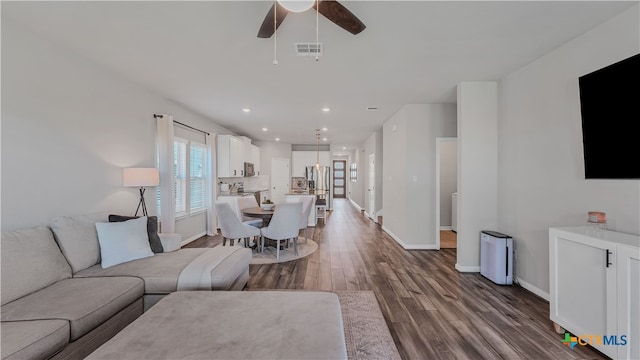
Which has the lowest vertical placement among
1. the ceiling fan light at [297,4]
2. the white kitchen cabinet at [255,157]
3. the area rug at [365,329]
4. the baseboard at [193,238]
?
the area rug at [365,329]

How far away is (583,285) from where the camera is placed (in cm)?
192

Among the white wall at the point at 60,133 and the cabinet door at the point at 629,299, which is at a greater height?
the white wall at the point at 60,133

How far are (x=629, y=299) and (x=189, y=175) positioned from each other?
19.3 feet

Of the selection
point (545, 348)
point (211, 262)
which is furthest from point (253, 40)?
point (545, 348)

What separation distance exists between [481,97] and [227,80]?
3.58 metres

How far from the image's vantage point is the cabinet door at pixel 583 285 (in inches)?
68.6

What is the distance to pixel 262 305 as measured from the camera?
1.58 meters

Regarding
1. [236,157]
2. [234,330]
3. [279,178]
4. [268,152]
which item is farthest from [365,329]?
[268,152]

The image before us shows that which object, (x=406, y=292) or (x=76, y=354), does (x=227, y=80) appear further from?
(x=406, y=292)

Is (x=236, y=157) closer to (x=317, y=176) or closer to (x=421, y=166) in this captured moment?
(x=317, y=176)

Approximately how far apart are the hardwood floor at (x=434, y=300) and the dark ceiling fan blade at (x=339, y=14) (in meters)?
2.48

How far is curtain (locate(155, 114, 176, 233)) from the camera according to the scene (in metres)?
4.02

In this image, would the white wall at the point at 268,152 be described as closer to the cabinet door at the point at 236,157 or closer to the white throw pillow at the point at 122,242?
the cabinet door at the point at 236,157

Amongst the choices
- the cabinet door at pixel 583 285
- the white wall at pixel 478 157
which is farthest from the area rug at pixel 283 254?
the cabinet door at pixel 583 285
